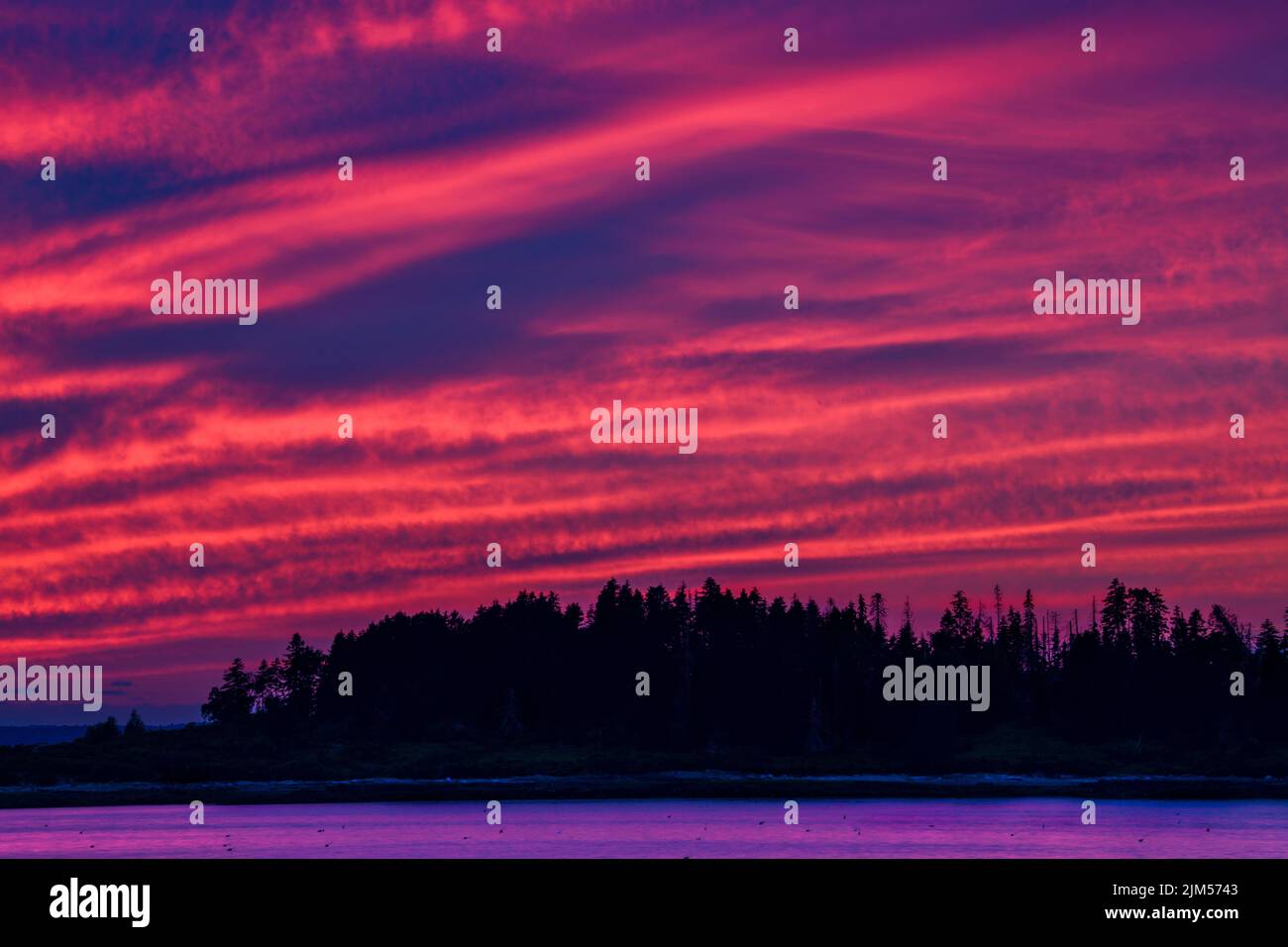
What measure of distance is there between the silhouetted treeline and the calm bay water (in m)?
38.3

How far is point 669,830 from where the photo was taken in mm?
96938

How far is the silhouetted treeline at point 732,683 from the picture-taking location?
174 metres

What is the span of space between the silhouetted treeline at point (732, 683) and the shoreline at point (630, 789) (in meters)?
19.7

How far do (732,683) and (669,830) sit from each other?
3159 inches
